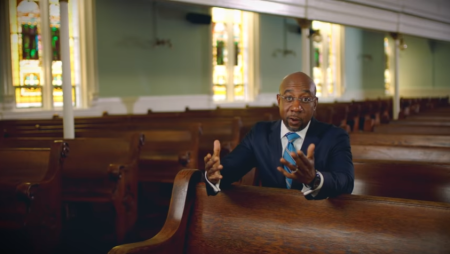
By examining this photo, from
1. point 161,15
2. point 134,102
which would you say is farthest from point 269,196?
point 161,15

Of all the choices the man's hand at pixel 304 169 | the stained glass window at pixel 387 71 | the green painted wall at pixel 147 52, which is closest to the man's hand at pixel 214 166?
the man's hand at pixel 304 169

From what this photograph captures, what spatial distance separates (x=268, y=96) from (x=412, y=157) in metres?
10.5

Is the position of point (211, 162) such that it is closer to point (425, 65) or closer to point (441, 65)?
point (425, 65)

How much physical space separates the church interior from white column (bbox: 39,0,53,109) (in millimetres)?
17

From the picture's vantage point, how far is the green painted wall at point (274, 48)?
1368 centimetres

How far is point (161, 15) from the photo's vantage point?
1065cm

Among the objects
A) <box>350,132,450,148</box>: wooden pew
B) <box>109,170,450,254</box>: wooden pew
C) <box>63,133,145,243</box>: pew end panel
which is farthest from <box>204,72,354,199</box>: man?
<box>63,133,145,243</box>: pew end panel

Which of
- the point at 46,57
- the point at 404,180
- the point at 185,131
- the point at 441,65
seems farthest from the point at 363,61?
the point at 404,180

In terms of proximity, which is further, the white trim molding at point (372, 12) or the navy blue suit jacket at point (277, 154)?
the white trim molding at point (372, 12)

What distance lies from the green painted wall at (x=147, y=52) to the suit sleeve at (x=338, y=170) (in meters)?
7.97

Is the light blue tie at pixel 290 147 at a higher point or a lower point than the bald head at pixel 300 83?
lower

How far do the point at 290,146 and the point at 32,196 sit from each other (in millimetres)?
1801

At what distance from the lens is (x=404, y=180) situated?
2.61m

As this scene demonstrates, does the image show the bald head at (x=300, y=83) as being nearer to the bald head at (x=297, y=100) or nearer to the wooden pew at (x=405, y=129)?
the bald head at (x=297, y=100)
